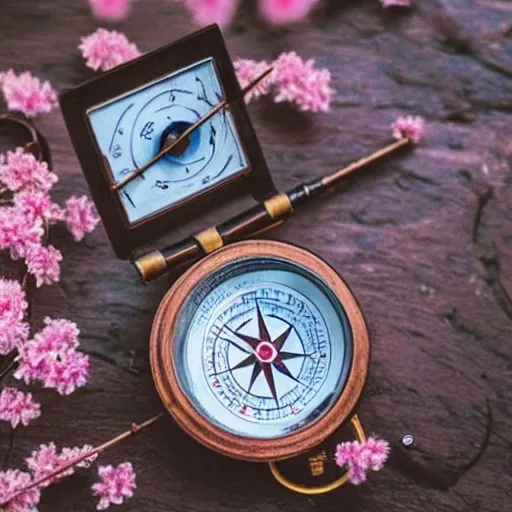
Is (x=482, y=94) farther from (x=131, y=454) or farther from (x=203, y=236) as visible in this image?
(x=131, y=454)

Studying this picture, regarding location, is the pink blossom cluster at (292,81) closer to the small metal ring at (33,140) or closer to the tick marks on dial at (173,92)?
the tick marks on dial at (173,92)

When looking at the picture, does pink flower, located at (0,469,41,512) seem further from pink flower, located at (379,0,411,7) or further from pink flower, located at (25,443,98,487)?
pink flower, located at (379,0,411,7)

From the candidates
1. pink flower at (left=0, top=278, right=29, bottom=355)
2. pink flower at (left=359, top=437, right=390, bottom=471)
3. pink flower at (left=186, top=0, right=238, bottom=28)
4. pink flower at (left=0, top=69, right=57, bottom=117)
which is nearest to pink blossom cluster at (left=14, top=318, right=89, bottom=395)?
pink flower at (left=0, top=278, right=29, bottom=355)

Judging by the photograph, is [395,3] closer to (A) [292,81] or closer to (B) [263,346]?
(A) [292,81]

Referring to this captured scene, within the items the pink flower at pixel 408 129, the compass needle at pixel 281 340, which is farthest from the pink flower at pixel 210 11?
the compass needle at pixel 281 340

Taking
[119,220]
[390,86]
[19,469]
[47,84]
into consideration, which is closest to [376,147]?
[390,86]

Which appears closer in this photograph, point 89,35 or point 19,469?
point 19,469
